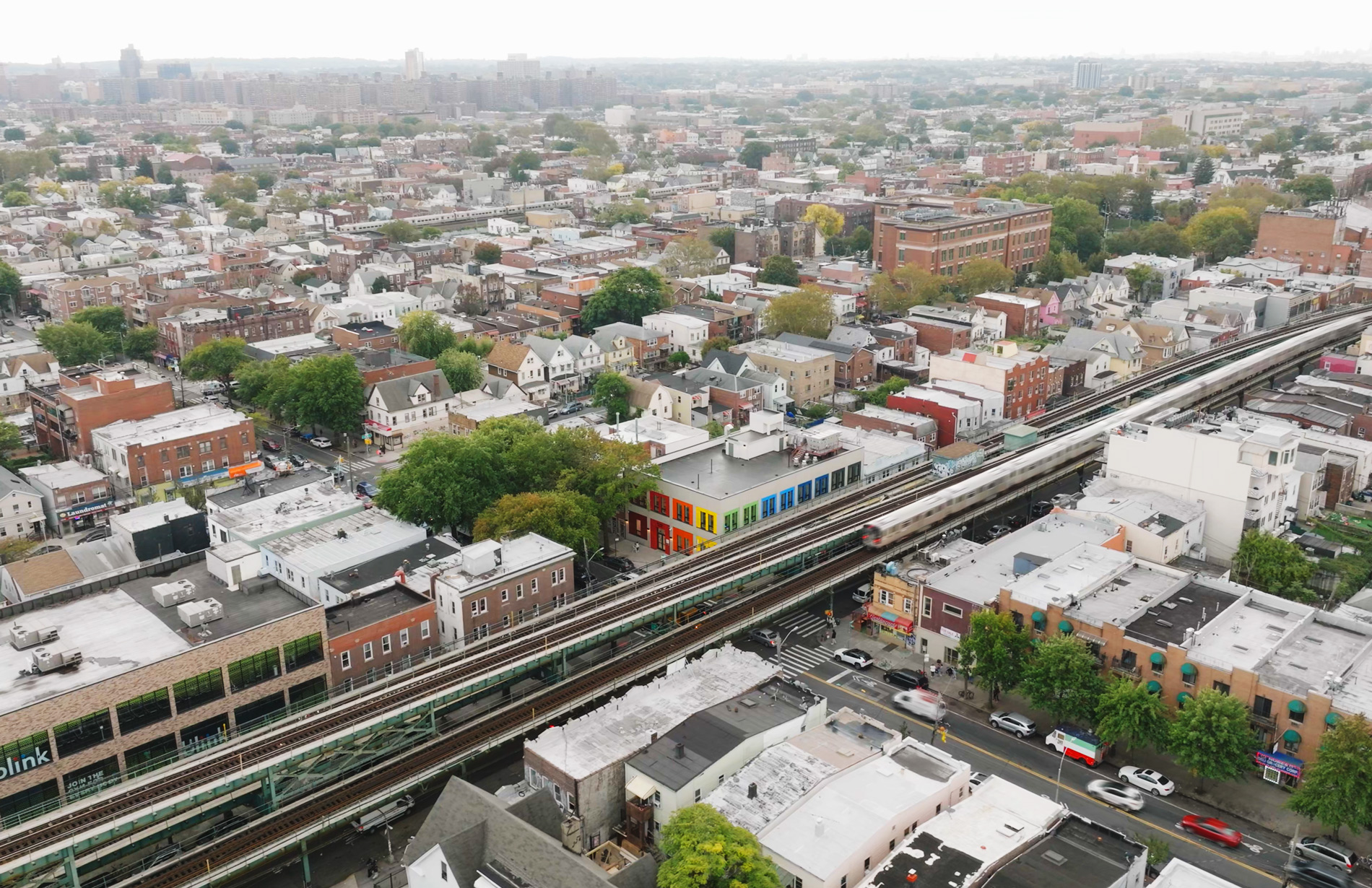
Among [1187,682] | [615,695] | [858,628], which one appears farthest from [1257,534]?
[615,695]

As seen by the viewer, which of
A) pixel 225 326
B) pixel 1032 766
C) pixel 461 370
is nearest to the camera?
pixel 1032 766

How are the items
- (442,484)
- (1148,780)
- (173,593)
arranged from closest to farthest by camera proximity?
1. (1148,780)
2. (173,593)
3. (442,484)

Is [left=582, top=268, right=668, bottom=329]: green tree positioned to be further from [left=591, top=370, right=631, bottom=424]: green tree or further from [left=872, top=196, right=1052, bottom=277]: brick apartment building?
[left=872, top=196, right=1052, bottom=277]: brick apartment building

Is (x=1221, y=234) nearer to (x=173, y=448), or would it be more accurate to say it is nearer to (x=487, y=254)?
(x=487, y=254)

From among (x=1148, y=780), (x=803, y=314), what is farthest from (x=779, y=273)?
(x=1148, y=780)

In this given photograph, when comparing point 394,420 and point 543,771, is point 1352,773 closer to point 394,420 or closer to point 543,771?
point 543,771

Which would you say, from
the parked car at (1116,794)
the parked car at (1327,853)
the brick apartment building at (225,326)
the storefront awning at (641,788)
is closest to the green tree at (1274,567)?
the parked car at (1327,853)

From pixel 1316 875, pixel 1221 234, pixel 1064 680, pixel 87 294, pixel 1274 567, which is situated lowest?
pixel 1316 875

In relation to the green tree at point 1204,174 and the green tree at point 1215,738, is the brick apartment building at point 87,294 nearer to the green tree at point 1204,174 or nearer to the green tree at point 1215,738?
the green tree at point 1215,738
